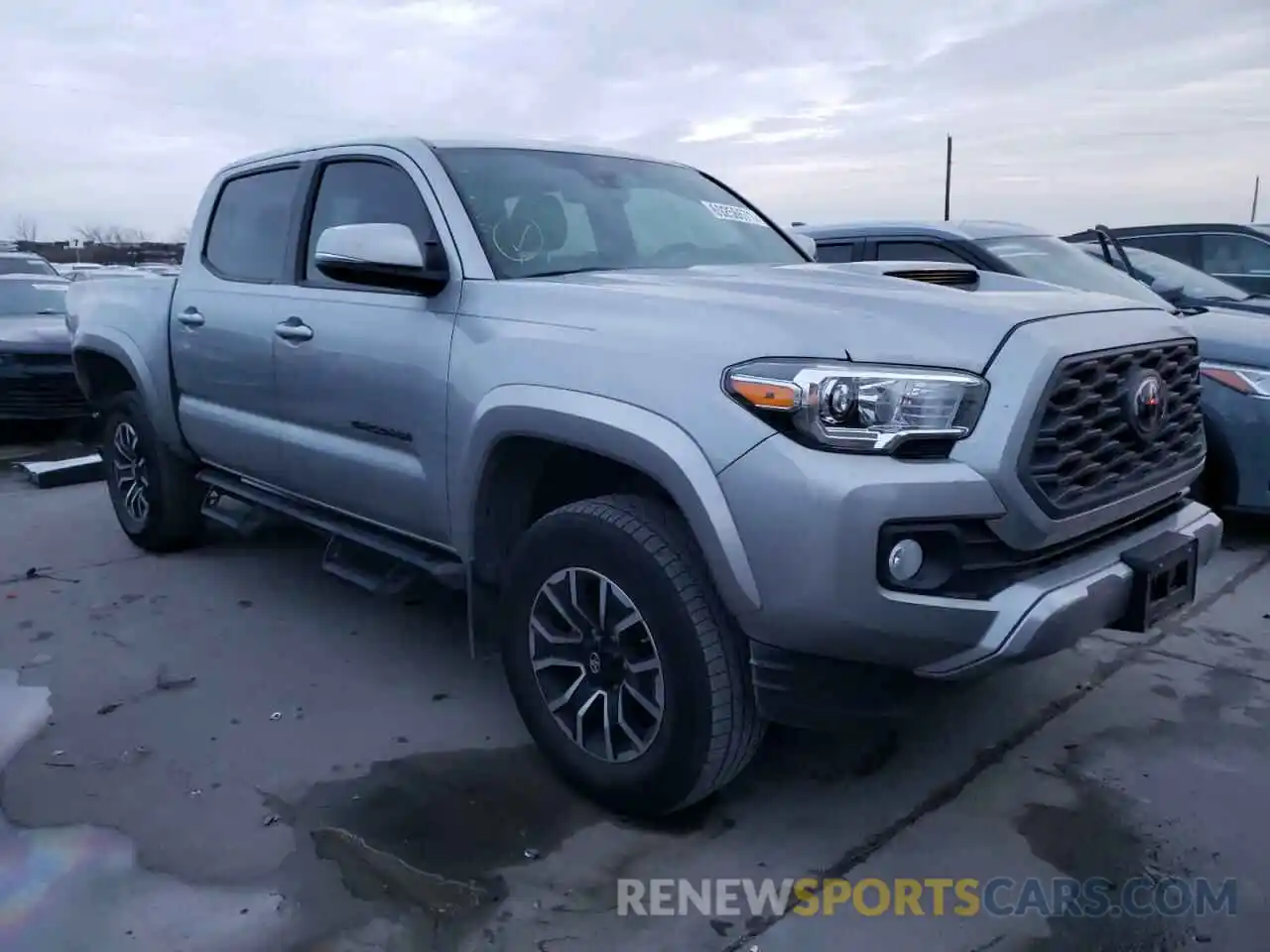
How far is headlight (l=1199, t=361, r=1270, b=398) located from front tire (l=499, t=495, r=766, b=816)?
359cm

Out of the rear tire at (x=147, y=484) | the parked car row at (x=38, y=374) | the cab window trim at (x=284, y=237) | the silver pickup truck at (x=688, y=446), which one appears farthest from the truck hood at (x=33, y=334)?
the silver pickup truck at (x=688, y=446)

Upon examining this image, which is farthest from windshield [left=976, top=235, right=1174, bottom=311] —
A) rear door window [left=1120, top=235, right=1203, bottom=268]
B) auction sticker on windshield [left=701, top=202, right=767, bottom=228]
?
rear door window [left=1120, top=235, right=1203, bottom=268]

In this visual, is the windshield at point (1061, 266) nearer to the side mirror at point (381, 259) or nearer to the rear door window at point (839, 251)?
the rear door window at point (839, 251)

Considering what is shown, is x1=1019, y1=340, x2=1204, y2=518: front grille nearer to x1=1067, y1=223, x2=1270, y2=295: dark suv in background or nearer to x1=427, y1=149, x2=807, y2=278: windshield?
x1=427, y1=149, x2=807, y2=278: windshield

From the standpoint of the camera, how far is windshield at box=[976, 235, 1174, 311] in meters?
6.00

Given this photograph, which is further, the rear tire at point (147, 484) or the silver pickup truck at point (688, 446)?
the rear tire at point (147, 484)

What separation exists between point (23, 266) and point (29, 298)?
152 centimetres

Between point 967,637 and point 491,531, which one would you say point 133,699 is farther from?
point 967,637

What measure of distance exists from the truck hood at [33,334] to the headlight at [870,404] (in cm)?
787

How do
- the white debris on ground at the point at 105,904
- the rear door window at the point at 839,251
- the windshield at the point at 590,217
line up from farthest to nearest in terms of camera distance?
the rear door window at the point at 839,251, the windshield at the point at 590,217, the white debris on ground at the point at 105,904

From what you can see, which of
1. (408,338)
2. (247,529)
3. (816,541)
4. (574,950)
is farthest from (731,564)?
(247,529)

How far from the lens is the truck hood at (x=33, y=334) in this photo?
8.74 metres

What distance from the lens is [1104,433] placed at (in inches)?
107

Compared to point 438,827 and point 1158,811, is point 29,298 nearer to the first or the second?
point 438,827
